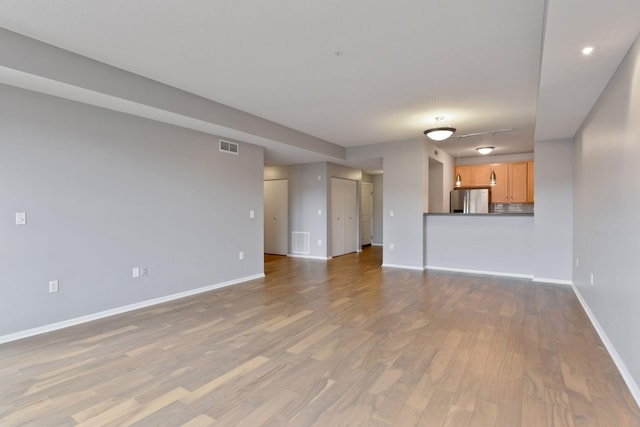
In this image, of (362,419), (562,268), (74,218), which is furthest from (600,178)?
(74,218)

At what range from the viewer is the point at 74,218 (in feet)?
11.2

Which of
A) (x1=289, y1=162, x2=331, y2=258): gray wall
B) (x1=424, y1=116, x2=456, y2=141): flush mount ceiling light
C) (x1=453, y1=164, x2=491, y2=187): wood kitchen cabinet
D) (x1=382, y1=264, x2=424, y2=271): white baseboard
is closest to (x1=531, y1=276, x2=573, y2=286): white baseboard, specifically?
(x1=382, y1=264, x2=424, y2=271): white baseboard

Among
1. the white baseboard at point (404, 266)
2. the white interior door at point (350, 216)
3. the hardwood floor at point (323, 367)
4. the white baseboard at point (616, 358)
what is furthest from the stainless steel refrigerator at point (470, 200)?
the white baseboard at point (616, 358)

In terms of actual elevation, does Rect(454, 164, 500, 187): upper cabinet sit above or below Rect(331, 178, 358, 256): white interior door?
above

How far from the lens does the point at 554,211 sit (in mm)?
5145

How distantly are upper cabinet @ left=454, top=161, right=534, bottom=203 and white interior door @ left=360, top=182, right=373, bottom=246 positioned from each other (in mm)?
2974

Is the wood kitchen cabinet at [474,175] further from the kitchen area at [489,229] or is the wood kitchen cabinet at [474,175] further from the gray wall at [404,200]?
the gray wall at [404,200]

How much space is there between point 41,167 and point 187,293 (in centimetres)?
227

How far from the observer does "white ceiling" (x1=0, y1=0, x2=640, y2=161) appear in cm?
222

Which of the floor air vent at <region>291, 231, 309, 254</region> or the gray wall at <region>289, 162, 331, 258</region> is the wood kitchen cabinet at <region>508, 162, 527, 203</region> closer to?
the gray wall at <region>289, 162, 331, 258</region>

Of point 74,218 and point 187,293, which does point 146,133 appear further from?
point 187,293

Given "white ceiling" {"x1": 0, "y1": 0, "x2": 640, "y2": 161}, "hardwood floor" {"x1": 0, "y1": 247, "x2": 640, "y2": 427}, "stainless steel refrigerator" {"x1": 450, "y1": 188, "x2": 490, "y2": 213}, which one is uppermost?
"white ceiling" {"x1": 0, "y1": 0, "x2": 640, "y2": 161}

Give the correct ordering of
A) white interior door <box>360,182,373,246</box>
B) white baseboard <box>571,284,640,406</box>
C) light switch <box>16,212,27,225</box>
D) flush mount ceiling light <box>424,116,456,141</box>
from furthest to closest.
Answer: white interior door <box>360,182,373,246</box> < flush mount ceiling light <box>424,116,456,141</box> < light switch <box>16,212,27,225</box> < white baseboard <box>571,284,640,406</box>

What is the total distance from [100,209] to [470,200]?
7413 millimetres
